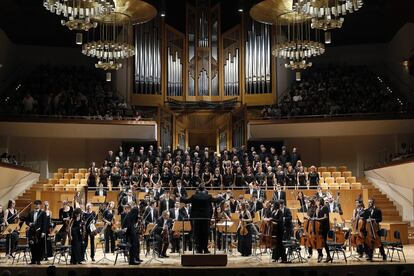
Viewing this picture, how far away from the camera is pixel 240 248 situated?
39.5 ft

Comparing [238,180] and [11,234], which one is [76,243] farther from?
[238,180]

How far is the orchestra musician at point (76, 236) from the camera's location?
10.5m

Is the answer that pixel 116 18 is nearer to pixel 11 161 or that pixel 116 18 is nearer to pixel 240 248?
pixel 11 161

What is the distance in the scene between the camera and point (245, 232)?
11.6m

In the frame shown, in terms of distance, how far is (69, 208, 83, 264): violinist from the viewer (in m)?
10.5

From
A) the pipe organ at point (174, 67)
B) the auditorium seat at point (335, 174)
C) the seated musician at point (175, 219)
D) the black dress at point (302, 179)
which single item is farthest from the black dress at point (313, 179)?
the pipe organ at point (174, 67)

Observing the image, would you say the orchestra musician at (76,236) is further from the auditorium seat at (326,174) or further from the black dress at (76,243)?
the auditorium seat at (326,174)

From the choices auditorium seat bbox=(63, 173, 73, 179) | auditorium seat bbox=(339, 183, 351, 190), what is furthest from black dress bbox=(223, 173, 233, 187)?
auditorium seat bbox=(63, 173, 73, 179)

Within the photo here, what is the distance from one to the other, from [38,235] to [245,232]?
13.1ft

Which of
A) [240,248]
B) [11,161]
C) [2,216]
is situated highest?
[11,161]

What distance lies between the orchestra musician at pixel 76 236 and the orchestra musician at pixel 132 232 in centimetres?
85

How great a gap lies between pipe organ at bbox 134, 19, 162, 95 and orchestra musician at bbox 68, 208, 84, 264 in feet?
36.2

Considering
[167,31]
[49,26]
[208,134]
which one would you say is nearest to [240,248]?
[208,134]

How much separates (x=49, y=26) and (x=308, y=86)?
31.6ft
